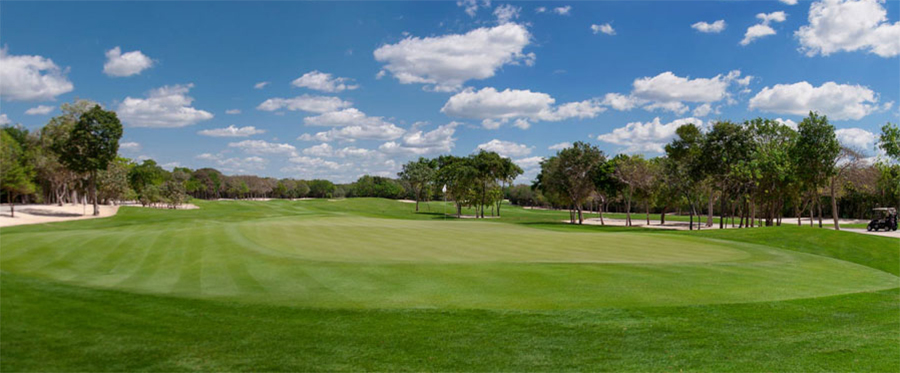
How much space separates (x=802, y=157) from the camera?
4366 centimetres

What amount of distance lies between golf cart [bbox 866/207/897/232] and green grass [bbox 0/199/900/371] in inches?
1394

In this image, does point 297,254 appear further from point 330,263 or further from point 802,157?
point 802,157

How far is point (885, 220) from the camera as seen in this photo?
4425cm

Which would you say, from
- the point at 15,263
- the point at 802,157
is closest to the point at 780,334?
the point at 15,263

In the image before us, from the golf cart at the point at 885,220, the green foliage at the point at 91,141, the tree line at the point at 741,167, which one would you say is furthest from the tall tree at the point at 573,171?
the green foliage at the point at 91,141

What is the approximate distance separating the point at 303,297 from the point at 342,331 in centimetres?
272

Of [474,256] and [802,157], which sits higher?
[802,157]

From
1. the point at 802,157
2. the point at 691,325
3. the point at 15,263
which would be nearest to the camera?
the point at 691,325

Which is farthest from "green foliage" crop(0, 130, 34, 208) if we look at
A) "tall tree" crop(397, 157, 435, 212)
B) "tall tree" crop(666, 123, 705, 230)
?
"tall tree" crop(666, 123, 705, 230)

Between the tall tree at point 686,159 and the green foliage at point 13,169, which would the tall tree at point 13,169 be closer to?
the green foliage at point 13,169

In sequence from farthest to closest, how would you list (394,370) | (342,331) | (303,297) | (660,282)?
(660,282) < (303,297) < (342,331) < (394,370)

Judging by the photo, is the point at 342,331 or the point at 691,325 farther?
the point at 691,325

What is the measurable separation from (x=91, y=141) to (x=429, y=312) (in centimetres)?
6004

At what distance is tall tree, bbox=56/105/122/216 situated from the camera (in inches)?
2108
